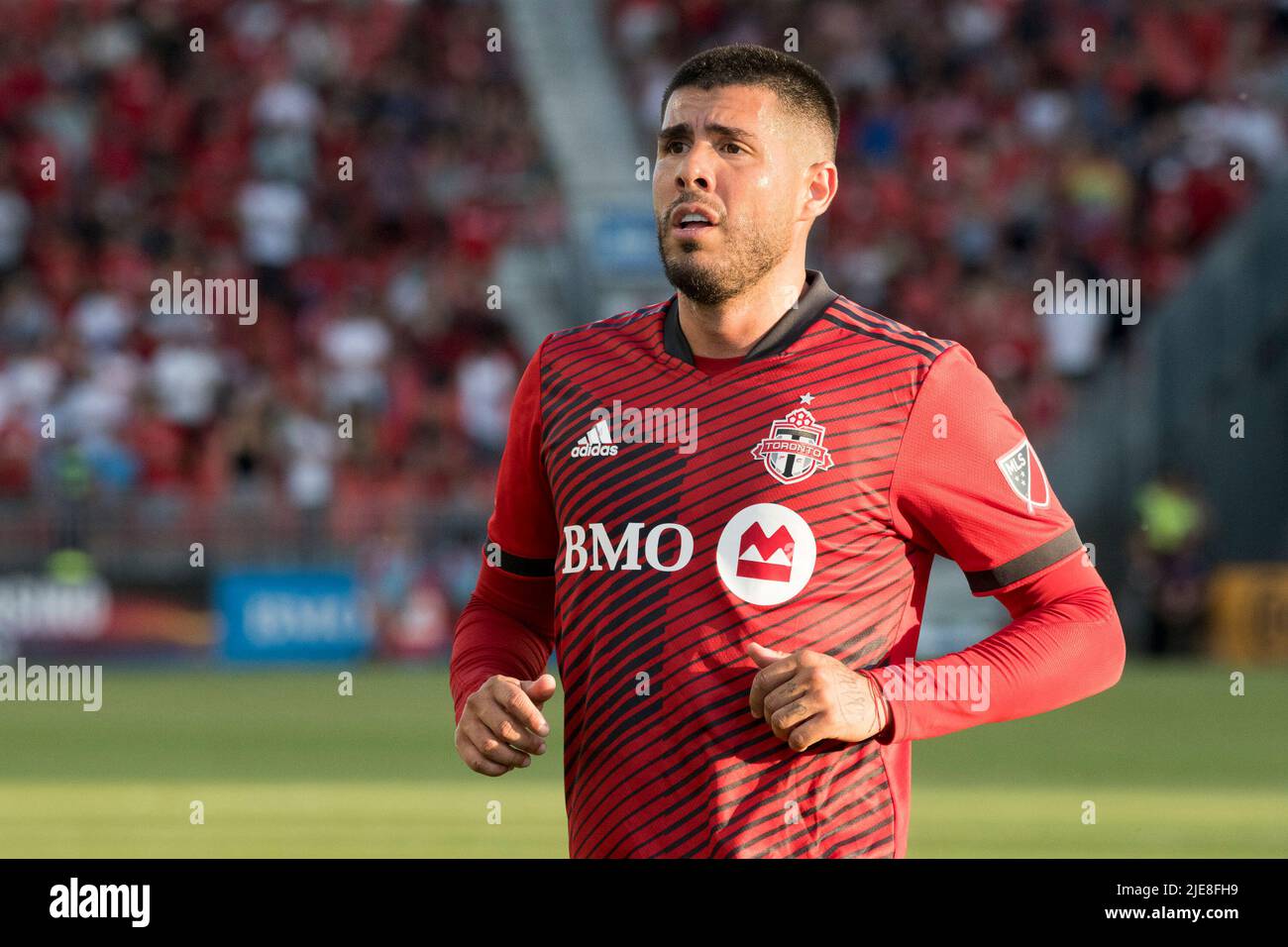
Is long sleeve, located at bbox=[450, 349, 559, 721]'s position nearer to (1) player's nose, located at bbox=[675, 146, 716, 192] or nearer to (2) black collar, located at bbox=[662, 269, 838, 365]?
(2) black collar, located at bbox=[662, 269, 838, 365]

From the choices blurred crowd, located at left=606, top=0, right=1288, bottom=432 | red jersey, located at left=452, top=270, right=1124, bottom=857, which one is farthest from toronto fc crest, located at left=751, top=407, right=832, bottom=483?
blurred crowd, located at left=606, top=0, right=1288, bottom=432

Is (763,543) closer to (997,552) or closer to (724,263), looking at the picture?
(997,552)

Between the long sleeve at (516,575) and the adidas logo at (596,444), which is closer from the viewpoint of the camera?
the adidas logo at (596,444)

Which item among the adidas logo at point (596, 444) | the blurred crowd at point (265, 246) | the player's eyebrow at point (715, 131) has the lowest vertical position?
the adidas logo at point (596, 444)

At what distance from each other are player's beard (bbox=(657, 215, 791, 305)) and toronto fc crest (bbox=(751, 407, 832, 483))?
28 cm

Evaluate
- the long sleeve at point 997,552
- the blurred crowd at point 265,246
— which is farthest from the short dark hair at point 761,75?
the blurred crowd at point 265,246

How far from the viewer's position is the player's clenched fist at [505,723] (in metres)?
4.03

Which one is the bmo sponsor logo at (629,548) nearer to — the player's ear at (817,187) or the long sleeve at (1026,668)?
the long sleeve at (1026,668)

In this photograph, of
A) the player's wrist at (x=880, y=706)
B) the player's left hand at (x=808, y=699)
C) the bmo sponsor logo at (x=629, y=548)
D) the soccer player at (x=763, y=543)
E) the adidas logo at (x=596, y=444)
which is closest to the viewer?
the player's left hand at (x=808, y=699)

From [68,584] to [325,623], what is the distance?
2.42 meters

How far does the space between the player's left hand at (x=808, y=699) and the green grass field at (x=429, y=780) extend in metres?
5.57

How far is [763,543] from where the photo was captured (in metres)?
4.09

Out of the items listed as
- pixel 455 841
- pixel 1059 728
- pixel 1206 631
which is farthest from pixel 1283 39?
pixel 455 841
